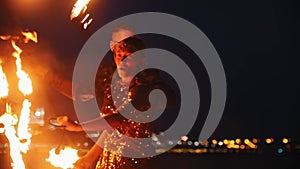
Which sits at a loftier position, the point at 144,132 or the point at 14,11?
the point at 14,11

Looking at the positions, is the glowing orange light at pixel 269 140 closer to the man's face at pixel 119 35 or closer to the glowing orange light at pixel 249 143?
the glowing orange light at pixel 249 143

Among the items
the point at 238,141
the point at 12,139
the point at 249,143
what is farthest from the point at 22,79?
the point at 238,141

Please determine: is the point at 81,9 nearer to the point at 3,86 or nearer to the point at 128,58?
the point at 128,58

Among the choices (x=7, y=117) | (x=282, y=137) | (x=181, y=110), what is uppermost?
(x=282, y=137)

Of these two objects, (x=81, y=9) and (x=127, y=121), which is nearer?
(x=127, y=121)

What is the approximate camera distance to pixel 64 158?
4.25 m

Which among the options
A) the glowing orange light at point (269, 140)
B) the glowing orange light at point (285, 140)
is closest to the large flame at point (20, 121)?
the glowing orange light at point (285, 140)

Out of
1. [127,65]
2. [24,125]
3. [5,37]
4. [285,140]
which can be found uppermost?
[285,140]

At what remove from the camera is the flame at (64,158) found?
13.9 feet

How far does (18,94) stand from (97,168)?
0.86 metres

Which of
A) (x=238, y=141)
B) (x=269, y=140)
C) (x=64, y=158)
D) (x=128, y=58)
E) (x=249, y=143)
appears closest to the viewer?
(x=128, y=58)

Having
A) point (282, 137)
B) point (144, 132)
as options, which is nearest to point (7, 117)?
point (144, 132)

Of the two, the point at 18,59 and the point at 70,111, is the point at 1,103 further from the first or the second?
the point at 70,111

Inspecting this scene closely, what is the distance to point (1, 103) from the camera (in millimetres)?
4398
